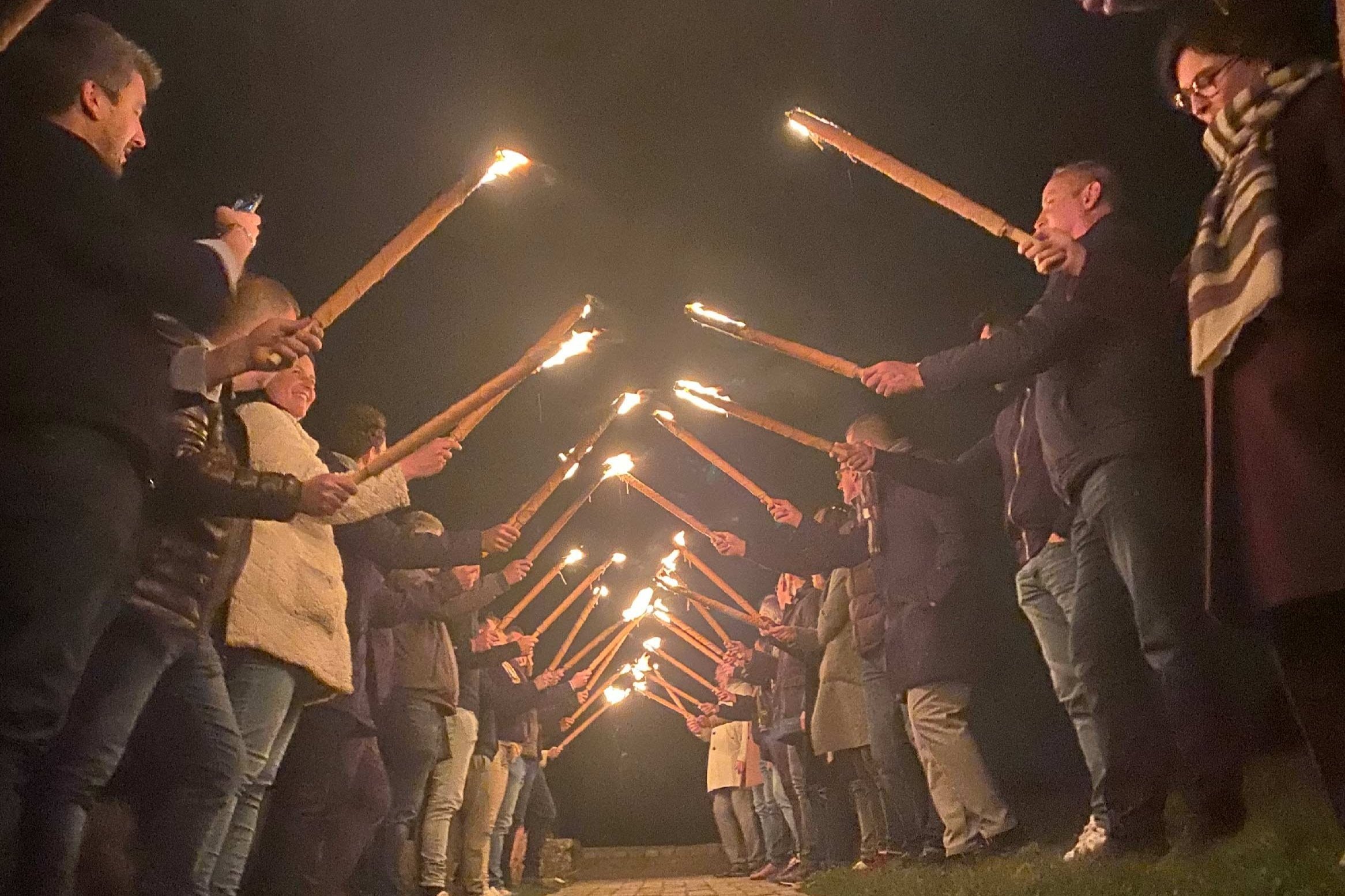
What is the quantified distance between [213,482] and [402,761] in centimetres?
285

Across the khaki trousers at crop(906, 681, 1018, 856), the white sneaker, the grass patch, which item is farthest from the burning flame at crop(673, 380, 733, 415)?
the white sneaker

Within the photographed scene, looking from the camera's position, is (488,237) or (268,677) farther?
(488,237)

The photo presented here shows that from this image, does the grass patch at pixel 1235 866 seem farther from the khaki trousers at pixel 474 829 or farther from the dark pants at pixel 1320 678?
the khaki trousers at pixel 474 829

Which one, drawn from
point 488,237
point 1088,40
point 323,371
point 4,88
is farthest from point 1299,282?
point 323,371

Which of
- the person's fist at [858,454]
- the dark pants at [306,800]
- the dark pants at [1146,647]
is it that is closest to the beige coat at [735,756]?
the person's fist at [858,454]

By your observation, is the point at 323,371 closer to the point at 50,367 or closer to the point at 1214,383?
the point at 50,367

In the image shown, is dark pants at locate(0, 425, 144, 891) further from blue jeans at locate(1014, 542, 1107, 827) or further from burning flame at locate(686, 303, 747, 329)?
blue jeans at locate(1014, 542, 1107, 827)

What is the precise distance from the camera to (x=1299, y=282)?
219 cm

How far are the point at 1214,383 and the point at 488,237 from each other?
4671 mm

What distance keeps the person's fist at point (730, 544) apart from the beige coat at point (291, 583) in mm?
4222

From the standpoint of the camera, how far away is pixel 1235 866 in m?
2.78

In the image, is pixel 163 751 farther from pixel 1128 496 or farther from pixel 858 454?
pixel 858 454

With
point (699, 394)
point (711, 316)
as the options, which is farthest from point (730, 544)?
point (711, 316)

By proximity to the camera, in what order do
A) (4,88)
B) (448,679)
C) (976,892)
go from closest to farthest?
1. (4,88)
2. (976,892)
3. (448,679)
